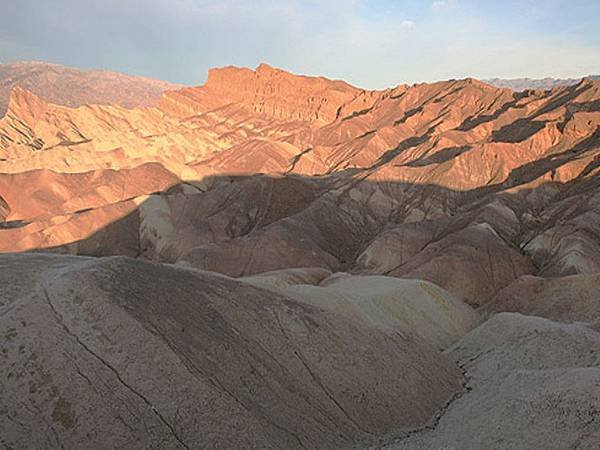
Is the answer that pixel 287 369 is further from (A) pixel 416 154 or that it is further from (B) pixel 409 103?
(B) pixel 409 103

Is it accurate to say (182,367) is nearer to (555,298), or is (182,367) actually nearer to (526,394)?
(526,394)

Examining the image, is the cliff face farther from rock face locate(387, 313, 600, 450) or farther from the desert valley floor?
rock face locate(387, 313, 600, 450)

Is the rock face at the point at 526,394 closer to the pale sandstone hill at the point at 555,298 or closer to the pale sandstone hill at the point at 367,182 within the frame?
the pale sandstone hill at the point at 555,298

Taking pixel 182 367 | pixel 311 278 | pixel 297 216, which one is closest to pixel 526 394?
pixel 182 367

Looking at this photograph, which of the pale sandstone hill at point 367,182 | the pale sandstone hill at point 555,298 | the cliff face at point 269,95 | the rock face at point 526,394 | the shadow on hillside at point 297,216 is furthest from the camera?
the cliff face at point 269,95

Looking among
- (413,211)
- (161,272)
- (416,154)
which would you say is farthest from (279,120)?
(161,272)

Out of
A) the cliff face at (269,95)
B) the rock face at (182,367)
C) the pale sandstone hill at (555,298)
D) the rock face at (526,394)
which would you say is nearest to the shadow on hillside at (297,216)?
the pale sandstone hill at (555,298)
